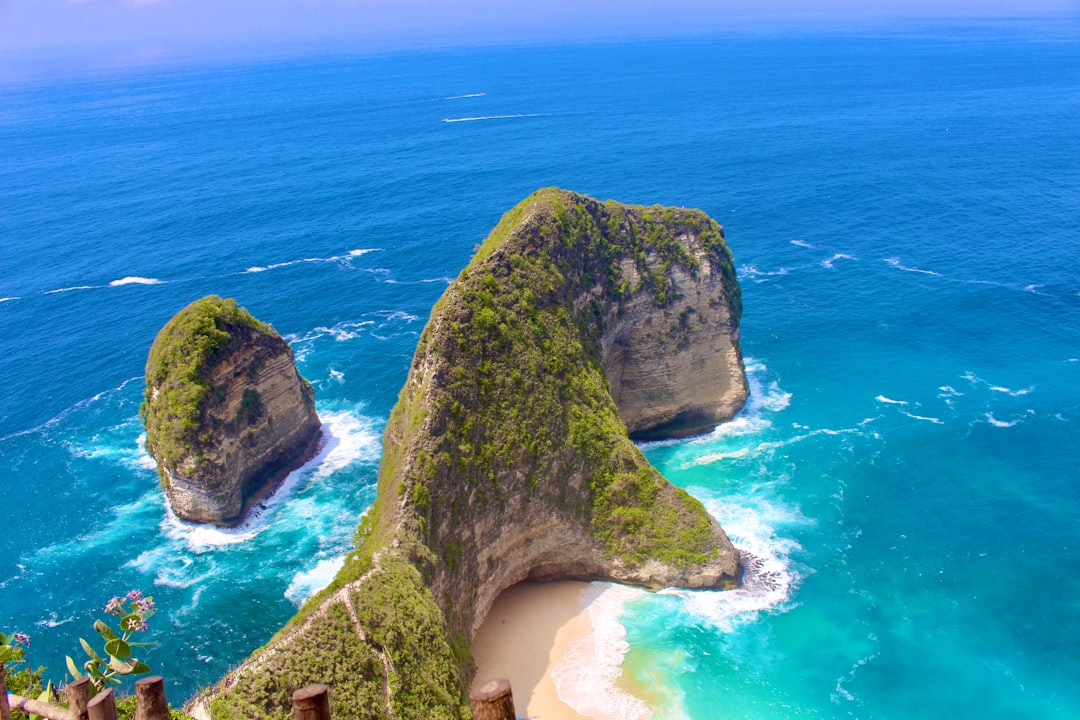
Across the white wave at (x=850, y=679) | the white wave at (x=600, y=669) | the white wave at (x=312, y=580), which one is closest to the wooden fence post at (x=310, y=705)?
the white wave at (x=600, y=669)

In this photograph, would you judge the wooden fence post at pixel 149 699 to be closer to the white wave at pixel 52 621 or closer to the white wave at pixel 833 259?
the white wave at pixel 52 621

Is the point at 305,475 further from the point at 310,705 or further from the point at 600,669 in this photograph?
the point at 310,705

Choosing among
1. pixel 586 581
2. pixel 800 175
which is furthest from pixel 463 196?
pixel 586 581

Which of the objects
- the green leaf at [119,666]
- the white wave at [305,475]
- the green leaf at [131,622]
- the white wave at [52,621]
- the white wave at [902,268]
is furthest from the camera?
the white wave at [902,268]

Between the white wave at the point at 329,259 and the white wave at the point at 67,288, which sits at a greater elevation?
the white wave at the point at 329,259

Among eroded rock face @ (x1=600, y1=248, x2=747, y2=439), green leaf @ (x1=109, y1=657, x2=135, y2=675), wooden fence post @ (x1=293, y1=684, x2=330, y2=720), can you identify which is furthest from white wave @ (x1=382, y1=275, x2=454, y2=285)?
wooden fence post @ (x1=293, y1=684, x2=330, y2=720)

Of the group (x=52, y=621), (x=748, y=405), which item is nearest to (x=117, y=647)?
(x=52, y=621)

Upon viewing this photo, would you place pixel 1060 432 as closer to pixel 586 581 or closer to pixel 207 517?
pixel 586 581
